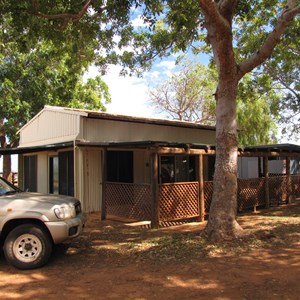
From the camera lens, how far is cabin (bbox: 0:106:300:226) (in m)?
11.2

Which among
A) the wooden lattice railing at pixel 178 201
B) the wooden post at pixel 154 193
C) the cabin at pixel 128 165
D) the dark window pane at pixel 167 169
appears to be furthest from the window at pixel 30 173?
the wooden post at pixel 154 193

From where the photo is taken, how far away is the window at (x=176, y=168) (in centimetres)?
1616

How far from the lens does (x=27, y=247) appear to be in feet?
21.3

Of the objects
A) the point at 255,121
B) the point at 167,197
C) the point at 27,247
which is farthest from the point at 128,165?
the point at 255,121

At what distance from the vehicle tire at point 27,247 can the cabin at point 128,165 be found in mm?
4459

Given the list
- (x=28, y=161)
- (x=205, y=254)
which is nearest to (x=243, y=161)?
(x=28, y=161)

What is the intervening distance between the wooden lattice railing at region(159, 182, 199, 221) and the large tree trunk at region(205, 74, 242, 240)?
2.68 metres

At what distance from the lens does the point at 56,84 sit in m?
21.1

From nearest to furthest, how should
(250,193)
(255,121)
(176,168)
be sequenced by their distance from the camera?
(250,193) → (176,168) → (255,121)

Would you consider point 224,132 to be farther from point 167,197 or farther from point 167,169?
point 167,169

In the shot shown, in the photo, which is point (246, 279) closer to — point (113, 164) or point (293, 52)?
point (113, 164)

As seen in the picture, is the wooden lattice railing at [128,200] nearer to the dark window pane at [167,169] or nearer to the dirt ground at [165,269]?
the dirt ground at [165,269]

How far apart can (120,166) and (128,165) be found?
39cm

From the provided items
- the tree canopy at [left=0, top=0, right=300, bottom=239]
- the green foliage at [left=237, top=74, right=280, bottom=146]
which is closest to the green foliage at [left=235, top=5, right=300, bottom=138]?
the tree canopy at [left=0, top=0, right=300, bottom=239]
